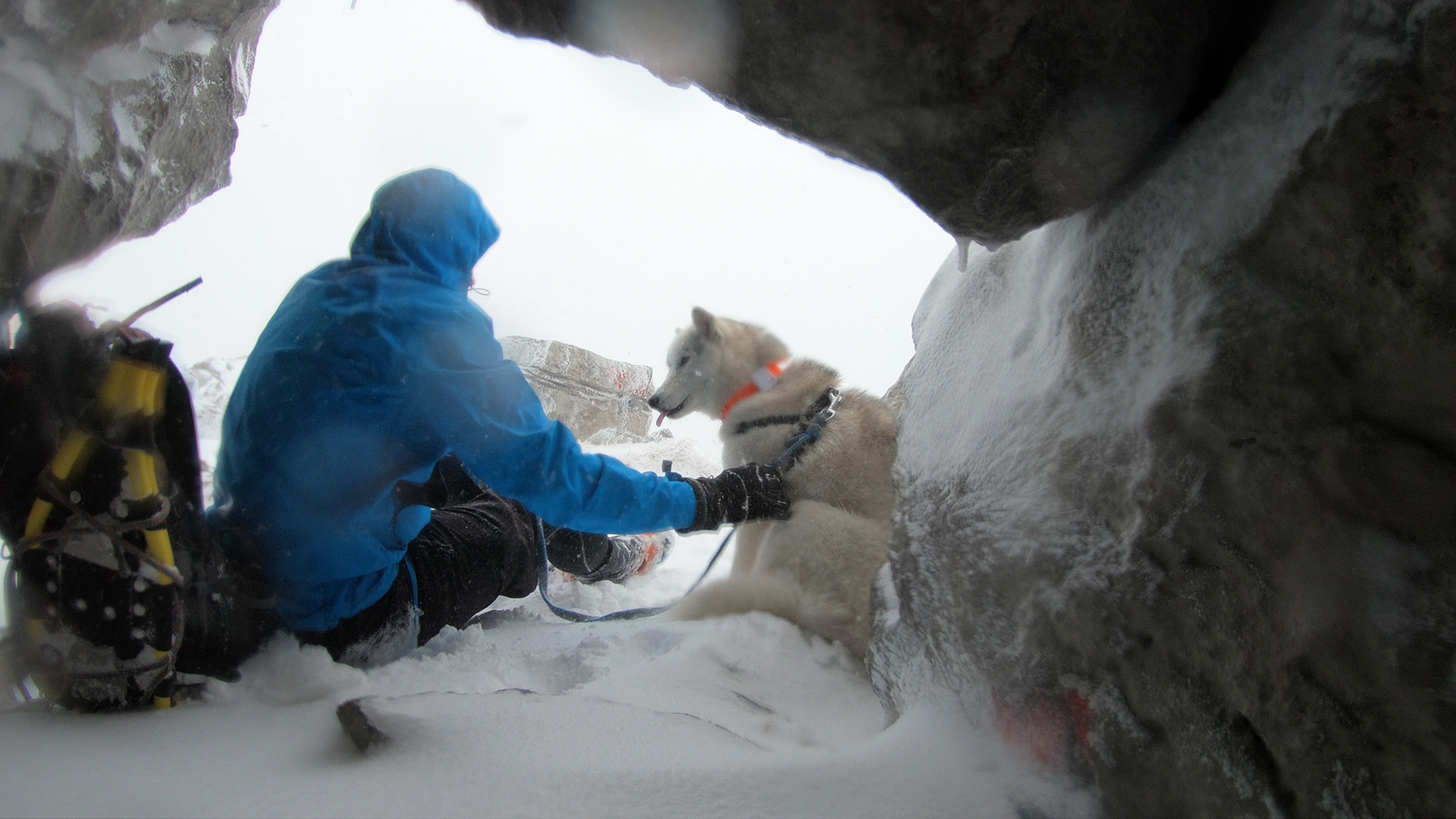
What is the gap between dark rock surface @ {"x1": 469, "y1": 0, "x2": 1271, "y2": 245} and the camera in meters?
1.00

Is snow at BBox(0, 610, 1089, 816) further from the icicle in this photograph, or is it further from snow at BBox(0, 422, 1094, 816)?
the icicle

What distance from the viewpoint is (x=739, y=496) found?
8.21 feet

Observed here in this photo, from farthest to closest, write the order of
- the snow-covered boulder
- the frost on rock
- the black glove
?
the snow-covered boulder → the black glove → the frost on rock

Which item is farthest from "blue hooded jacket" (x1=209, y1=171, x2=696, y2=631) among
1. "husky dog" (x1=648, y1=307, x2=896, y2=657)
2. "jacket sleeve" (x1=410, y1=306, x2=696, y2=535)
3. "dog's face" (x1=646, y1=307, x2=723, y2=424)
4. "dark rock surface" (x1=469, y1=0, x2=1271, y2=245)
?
"dog's face" (x1=646, y1=307, x2=723, y2=424)

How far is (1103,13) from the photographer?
38.8 inches

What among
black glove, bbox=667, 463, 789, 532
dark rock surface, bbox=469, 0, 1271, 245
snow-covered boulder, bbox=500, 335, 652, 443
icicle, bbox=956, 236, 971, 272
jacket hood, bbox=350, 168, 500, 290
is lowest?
snow-covered boulder, bbox=500, 335, 652, 443

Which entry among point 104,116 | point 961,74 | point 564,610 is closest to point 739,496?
point 564,610

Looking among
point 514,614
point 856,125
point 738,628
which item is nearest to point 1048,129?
point 856,125

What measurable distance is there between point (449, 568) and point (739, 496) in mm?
1035

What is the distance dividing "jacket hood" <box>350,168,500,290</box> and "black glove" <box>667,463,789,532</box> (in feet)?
3.22

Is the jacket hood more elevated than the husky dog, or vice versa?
the jacket hood

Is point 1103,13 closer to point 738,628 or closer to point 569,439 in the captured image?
point 569,439

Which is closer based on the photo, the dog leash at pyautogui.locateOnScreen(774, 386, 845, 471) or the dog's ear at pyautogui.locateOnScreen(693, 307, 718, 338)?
the dog leash at pyautogui.locateOnScreen(774, 386, 845, 471)

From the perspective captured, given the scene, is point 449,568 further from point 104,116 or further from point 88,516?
point 104,116
